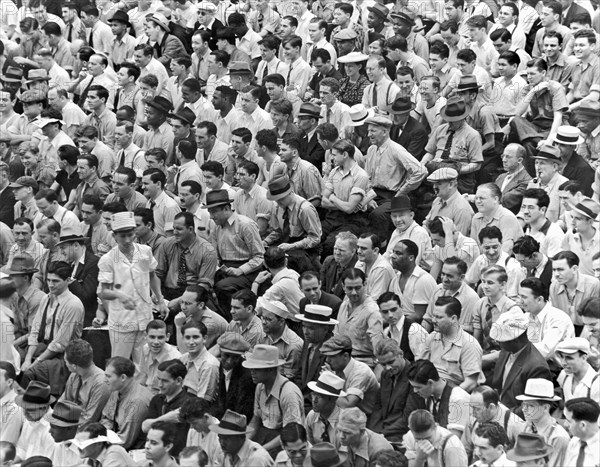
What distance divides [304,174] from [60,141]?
3.25 metres

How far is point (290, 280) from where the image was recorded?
1480 centimetres

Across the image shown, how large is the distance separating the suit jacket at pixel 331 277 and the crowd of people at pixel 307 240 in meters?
0.03

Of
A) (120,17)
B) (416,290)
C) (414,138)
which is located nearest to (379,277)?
Result: (416,290)

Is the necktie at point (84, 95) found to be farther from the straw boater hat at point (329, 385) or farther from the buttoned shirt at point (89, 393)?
the straw boater hat at point (329, 385)

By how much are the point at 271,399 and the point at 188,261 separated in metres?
2.54

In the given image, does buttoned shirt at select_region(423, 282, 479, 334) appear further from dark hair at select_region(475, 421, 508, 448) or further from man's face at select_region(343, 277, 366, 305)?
dark hair at select_region(475, 421, 508, 448)

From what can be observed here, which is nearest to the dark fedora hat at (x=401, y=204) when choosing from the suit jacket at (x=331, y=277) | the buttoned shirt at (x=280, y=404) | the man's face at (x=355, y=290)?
the suit jacket at (x=331, y=277)

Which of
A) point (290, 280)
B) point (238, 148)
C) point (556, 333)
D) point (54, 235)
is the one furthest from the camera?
point (238, 148)

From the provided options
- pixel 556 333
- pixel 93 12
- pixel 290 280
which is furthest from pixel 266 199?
pixel 93 12

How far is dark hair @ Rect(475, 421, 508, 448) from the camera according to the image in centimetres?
1195

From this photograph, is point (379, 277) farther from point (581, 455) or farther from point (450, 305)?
point (581, 455)

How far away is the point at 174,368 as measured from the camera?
13.7 metres

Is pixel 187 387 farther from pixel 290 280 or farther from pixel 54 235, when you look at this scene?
pixel 54 235

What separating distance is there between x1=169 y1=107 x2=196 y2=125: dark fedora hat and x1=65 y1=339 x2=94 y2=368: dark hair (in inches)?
187
